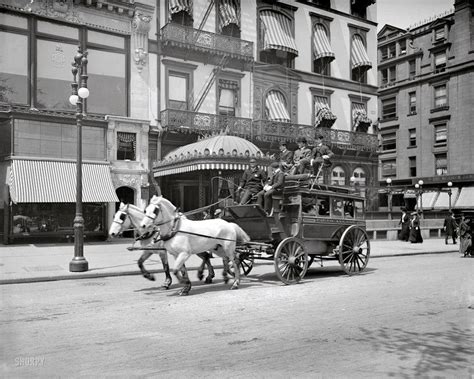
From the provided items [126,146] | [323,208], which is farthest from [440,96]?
[323,208]

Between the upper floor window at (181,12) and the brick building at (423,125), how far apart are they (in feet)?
53.4

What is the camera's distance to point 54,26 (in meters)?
20.3

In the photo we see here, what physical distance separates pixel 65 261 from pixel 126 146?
869 centimetres

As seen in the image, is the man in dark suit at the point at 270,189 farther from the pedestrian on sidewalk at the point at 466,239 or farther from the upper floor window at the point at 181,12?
the upper floor window at the point at 181,12

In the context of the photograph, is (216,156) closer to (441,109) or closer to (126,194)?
(126,194)

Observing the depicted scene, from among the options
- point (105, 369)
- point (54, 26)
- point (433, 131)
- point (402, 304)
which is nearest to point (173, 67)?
point (54, 26)

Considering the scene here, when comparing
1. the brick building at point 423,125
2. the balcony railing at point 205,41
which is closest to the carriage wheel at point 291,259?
the balcony railing at point 205,41

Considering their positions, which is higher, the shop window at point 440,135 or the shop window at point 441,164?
the shop window at point 440,135

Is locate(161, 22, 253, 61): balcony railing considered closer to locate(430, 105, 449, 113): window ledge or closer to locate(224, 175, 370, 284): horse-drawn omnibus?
locate(224, 175, 370, 284): horse-drawn omnibus

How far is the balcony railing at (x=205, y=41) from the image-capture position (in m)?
22.6

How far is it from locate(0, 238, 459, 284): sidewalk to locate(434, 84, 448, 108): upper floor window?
69.3 ft

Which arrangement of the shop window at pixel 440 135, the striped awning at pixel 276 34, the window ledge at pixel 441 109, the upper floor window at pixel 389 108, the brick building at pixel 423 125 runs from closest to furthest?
the striped awning at pixel 276 34, the brick building at pixel 423 125, the window ledge at pixel 441 109, the shop window at pixel 440 135, the upper floor window at pixel 389 108

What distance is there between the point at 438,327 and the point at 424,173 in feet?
123

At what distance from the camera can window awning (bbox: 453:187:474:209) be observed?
122ft
